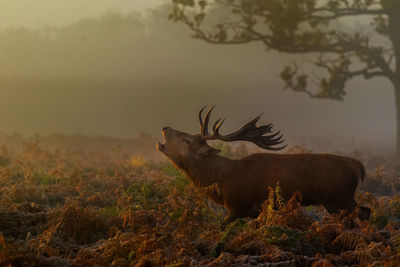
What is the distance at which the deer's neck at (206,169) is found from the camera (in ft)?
26.9

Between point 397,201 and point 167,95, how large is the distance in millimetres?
41753

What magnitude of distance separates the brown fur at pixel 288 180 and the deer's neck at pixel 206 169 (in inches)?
0.7

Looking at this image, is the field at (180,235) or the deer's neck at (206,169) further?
the deer's neck at (206,169)

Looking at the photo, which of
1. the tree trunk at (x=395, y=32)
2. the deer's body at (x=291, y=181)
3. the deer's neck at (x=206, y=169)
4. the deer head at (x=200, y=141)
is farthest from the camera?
the tree trunk at (x=395, y=32)

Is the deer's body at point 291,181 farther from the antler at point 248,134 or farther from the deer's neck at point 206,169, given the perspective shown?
the antler at point 248,134

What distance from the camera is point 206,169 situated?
8.34m

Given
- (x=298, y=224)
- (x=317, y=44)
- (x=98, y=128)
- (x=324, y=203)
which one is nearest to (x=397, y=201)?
(x=324, y=203)

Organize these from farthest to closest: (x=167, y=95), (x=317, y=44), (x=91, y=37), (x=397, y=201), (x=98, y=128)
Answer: (x=91, y=37)
(x=167, y=95)
(x=98, y=128)
(x=317, y=44)
(x=397, y=201)

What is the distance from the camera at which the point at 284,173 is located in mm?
7613

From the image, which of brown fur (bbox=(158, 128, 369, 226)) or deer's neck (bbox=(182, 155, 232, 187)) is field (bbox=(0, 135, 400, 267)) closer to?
brown fur (bbox=(158, 128, 369, 226))

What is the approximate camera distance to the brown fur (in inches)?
296

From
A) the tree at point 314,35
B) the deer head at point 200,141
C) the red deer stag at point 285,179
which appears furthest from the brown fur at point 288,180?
the tree at point 314,35

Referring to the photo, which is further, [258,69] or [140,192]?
[258,69]

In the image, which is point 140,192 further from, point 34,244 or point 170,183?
point 34,244
